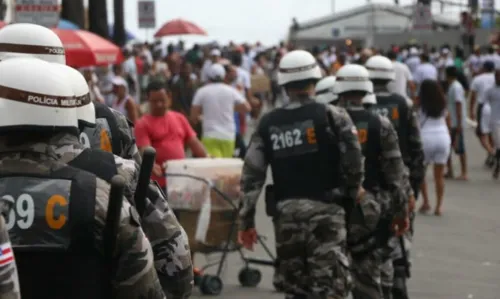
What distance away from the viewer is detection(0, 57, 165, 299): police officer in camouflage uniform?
4.27 metres

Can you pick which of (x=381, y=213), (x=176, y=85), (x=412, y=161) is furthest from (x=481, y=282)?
(x=176, y=85)

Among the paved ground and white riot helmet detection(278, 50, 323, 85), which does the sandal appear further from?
white riot helmet detection(278, 50, 323, 85)

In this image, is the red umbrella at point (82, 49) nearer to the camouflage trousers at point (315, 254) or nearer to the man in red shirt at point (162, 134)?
the man in red shirt at point (162, 134)

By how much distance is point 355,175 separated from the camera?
28.7 feet

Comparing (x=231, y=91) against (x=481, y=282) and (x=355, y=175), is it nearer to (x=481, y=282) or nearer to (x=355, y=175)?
(x=481, y=282)

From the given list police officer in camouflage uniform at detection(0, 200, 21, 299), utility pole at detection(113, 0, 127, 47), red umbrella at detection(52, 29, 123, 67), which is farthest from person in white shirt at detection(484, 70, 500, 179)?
police officer in camouflage uniform at detection(0, 200, 21, 299)

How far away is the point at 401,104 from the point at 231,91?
603 centimetres

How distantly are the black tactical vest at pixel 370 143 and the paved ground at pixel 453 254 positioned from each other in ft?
6.24

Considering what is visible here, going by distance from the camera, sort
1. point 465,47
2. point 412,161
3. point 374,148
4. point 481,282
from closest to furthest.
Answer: point 374,148 < point 412,161 < point 481,282 < point 465,47

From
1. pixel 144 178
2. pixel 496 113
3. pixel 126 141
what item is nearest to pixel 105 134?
pixel 126 141

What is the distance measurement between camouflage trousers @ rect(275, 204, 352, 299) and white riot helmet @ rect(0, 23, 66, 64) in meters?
2.79

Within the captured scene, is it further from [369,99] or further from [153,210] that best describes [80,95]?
[369,99]

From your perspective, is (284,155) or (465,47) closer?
(284,155)

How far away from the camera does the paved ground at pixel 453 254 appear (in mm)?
11844
